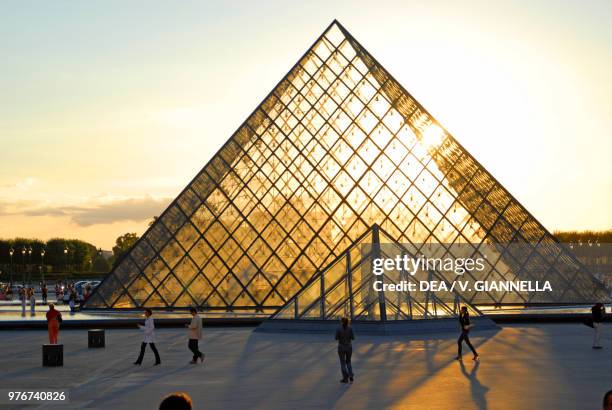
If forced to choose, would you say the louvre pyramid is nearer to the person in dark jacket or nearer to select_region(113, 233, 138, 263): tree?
the person in dark jacket

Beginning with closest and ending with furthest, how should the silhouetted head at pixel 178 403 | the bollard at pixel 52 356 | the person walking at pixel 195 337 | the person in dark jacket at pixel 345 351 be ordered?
the silhouetted head at pixel 178 403 → the person in dark jacket at pixel 345 351 → the bollard at pixel 52 356 → the person walking at pixel 195 337

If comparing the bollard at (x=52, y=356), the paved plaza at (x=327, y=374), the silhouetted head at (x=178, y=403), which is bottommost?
the paved plaza at (x=327, y=374)

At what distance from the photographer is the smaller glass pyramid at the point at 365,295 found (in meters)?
24.6

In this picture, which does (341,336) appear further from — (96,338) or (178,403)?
(178,403)

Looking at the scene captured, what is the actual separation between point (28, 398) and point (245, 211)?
22.3 m

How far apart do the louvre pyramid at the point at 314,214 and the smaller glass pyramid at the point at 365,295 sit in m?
7.04

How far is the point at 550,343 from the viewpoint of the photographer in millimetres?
20531

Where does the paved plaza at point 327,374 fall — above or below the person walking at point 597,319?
below

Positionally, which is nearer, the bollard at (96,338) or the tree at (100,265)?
the bollard at (96,338)

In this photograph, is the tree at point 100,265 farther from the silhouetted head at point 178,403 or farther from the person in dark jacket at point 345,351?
the silhouetted head at point 178,403

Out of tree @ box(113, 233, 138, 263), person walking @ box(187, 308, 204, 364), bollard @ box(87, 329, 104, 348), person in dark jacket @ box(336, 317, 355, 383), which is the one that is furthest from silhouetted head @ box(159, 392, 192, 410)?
tree @ box(113, 233, 138, 263)

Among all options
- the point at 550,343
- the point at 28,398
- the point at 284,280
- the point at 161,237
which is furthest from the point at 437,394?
the point at 161,237

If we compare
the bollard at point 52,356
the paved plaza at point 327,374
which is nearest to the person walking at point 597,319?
the paved plaza at point 327,374

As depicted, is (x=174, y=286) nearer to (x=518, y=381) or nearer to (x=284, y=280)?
(x=284, y=280)
